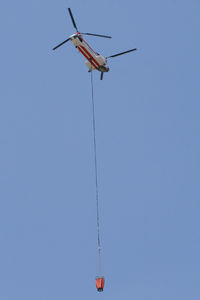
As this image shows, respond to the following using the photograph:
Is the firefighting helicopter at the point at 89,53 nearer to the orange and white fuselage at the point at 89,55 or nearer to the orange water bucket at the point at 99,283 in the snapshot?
the orange and white fuselage at the point at 89,55

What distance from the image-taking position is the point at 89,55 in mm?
69500

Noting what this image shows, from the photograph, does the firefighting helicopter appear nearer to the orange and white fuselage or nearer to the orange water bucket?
the orange and white fuselage

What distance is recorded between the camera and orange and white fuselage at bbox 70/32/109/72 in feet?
222

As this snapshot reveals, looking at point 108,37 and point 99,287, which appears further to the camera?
point 108,37

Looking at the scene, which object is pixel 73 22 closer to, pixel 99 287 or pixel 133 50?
pixel 133 50

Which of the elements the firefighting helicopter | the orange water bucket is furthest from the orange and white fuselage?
the orange water bucket

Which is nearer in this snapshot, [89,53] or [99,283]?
[99,283]

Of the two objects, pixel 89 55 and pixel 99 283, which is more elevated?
pixel 89 55

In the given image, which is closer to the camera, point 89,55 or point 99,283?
point 99,283

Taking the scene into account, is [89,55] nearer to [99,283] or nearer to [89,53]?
[89,53]

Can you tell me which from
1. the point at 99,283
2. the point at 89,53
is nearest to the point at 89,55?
the point at 89,53

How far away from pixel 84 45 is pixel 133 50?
19.1 ft

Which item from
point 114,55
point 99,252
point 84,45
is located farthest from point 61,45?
point 99,252

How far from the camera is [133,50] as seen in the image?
233 feet
